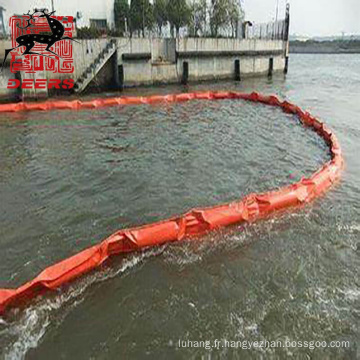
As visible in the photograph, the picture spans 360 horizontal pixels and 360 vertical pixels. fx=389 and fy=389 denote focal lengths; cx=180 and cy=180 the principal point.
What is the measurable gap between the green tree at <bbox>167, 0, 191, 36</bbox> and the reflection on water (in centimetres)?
2786

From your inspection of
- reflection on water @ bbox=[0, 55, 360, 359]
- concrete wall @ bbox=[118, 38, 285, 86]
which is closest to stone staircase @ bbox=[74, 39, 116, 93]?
concrete wall @ bbox=[118, 38, 285, 86]

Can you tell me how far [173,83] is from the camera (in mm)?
32188

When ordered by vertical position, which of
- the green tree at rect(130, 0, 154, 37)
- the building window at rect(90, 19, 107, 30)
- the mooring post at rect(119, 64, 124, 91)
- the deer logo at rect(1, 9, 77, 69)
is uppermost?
the green tree at rect(130, 0, 154, 37)

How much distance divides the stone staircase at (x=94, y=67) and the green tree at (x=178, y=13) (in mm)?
14284

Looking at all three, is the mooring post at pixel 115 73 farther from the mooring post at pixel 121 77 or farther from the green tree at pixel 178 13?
the green tree at pixel 178 13

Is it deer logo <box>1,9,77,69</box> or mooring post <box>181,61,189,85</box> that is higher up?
deer logo <box>1,9,77,69</box>

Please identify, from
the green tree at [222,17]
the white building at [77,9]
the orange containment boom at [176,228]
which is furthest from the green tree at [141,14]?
the orange containment boom at [176,228]

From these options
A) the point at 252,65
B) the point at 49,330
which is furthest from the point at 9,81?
the point at 252,65

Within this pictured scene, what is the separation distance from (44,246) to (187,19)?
122 ft

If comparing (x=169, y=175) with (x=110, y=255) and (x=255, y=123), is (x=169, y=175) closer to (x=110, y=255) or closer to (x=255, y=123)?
(x=110, y=255)

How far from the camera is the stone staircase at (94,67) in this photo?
26156mm

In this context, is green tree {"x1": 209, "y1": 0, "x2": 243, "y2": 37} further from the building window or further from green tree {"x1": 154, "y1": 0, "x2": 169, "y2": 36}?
the building window

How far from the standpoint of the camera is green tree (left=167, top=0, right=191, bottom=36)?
39.6 metres

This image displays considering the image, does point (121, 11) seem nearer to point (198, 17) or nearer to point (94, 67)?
point (198, 17)
